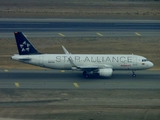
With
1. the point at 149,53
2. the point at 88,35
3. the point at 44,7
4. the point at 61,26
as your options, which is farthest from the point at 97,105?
the point at 44,7

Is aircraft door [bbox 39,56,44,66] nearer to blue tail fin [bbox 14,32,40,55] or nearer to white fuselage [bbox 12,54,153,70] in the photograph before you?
Answer: white fuselage [bbox 12,54,153,70]

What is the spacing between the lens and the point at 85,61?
58.4 meters

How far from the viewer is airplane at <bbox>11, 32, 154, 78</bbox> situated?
5791 centimetres

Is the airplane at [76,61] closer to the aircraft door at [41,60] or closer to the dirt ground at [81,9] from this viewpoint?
the aircraft door at [41,60]

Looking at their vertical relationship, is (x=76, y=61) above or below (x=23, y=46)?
below

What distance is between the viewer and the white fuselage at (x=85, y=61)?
5797 centimetres

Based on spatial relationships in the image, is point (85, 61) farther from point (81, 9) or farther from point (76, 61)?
point (81, 9)

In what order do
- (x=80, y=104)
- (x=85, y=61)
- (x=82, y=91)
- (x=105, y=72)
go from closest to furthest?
(x=80, y=104) < (x=82, y=91) < (x=105, y=72) < (x=85, y=61)

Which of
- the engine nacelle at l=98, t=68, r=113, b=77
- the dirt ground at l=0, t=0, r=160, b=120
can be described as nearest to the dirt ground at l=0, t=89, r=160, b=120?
the dirt ground at l=0, t=0, r=160, b=120

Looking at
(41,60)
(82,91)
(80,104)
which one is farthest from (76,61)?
(80,104)

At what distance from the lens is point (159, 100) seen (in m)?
48.5

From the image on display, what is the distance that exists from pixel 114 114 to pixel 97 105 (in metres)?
3.67

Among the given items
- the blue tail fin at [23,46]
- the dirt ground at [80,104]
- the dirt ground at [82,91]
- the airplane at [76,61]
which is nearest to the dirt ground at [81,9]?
the dirt ground at [82,91]

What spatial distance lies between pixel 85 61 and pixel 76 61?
3.59ft
